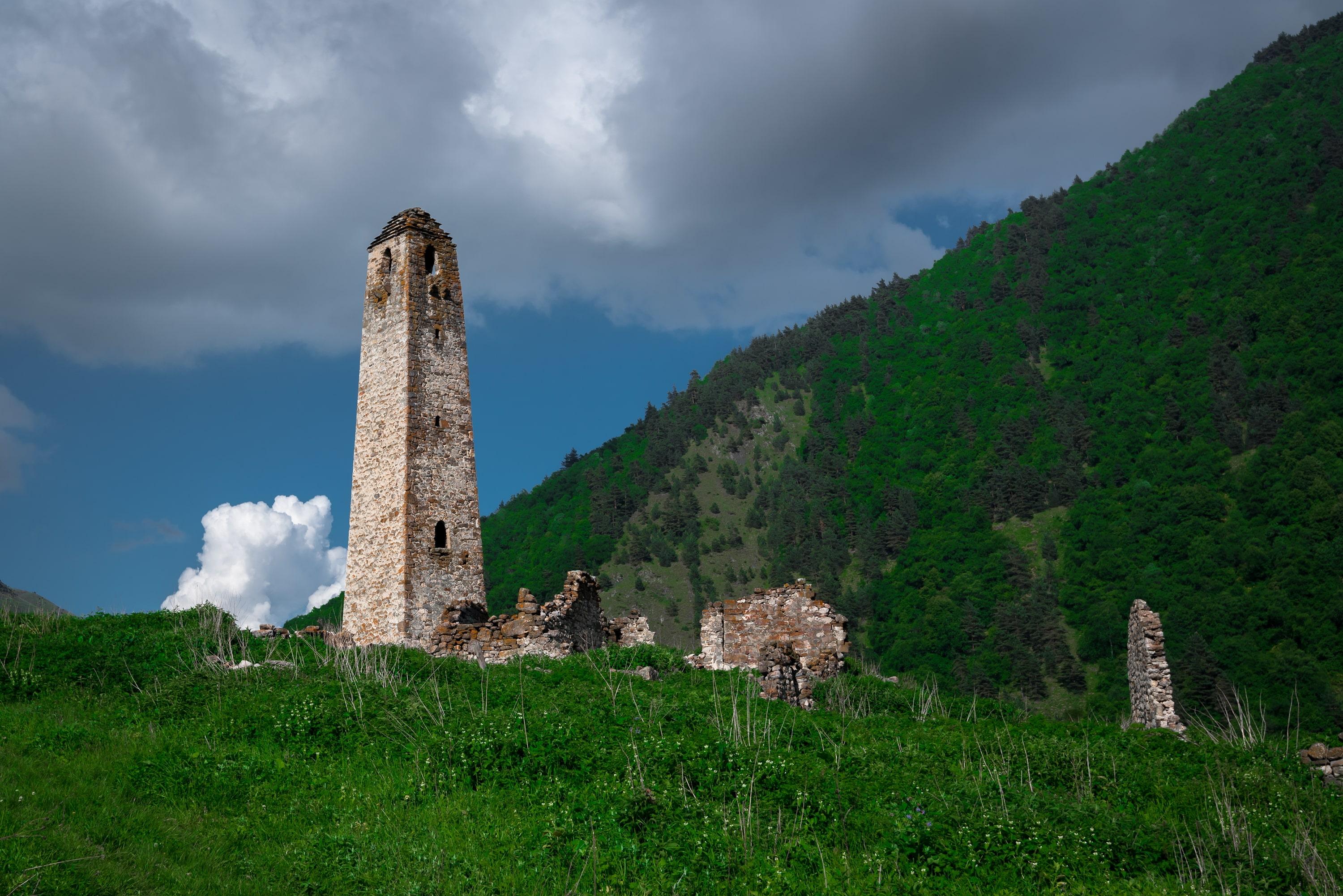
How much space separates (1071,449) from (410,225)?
76.5 m

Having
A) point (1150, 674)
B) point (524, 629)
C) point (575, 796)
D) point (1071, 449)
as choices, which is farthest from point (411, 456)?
point (1071, 449)

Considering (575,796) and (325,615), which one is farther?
(325,615)

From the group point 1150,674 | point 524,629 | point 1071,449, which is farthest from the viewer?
point 1071,449

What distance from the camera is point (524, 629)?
16.7m

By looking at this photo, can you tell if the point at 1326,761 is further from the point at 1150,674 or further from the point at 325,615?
the point at 325,615

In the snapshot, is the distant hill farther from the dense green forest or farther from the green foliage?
the dense green forest

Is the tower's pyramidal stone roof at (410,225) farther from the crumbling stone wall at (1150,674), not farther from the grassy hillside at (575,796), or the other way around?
the crumbling stone wall at (1150,674)

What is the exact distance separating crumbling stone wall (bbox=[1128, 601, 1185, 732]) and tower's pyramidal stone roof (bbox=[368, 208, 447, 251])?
18.5 metres

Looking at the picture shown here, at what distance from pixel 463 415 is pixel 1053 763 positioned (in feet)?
48.3

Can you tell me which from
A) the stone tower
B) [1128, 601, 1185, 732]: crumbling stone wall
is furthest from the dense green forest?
the stone tower

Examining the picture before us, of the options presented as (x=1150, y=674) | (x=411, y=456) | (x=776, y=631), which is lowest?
(x=1150, y=674)

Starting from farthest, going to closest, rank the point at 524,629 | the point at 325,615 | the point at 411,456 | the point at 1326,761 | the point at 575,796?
the point at 325,615
the point at 411,456
the point at 524,629
the point at 1326,761
the point at 575,796

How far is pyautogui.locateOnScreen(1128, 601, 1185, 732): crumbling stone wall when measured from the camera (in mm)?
14852

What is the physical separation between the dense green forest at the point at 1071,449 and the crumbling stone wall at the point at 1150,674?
2971 centimetres
